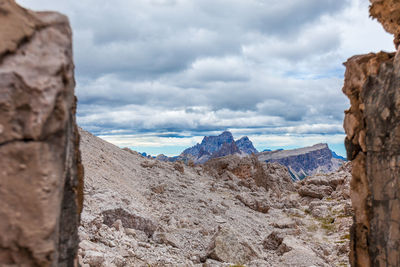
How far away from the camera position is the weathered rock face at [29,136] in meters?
5.87

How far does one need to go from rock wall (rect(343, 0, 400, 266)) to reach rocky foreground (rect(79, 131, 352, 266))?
8280mm

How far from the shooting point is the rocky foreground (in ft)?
52.0

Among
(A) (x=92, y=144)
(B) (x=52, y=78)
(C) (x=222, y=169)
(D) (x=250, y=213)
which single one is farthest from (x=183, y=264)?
(C) (x=222, y=169)

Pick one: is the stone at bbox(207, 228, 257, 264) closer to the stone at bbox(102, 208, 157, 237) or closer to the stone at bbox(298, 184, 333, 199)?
the stone at bbox(102, 208, 157, 237)

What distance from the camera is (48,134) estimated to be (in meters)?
6.09

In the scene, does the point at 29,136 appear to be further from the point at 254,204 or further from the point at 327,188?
the point at 327,188

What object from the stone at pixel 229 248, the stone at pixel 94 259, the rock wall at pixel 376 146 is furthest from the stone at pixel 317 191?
the stone at pixel 94 259

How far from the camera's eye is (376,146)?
32.1 ft

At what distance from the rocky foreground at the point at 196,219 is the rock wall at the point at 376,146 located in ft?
27.2

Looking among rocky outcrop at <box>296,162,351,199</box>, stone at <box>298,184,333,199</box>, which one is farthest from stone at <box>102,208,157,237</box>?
stone at <box>298,184,333,199</box>

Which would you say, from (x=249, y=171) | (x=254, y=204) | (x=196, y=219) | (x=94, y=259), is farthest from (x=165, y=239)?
(x=249, y=171)

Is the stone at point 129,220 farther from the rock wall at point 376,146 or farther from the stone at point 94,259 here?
the rock wall at point 376,146

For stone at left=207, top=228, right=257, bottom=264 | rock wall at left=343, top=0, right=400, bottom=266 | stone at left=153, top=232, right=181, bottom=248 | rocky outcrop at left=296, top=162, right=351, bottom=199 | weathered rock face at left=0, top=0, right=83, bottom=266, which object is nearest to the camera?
weathered rock face at left=0, top=0, right=83, bottom=266

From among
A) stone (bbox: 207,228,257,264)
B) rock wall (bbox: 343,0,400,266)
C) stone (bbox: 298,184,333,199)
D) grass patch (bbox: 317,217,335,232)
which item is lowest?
grass patch (bbox: 317,217,335,232)
